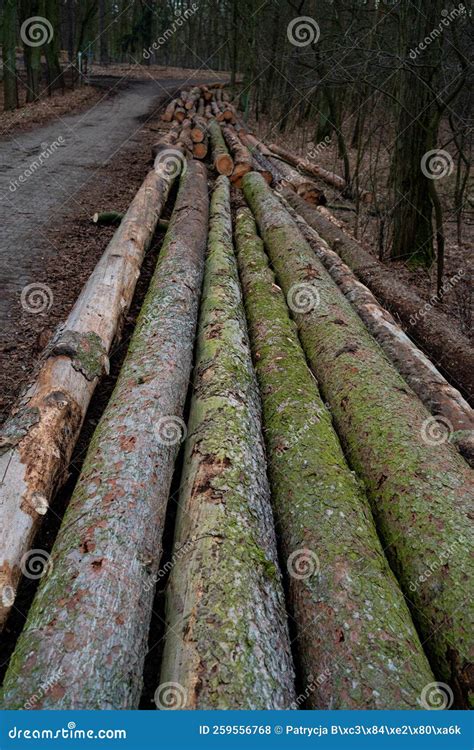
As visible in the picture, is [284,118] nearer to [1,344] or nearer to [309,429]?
[1,344]

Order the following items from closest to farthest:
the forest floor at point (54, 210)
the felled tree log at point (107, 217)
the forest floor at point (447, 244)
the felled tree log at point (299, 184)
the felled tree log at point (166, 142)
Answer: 1. the forest floor at point (54, 210)
2. the forest floor at point (447, 244)
3. the felled tree log at point (107, 217)
4. the felled tree log at point (299, 184)
5. the felled tree log at point (166, 142)

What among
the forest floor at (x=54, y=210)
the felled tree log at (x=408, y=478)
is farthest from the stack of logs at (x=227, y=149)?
the felled tree log at (x=408, y=478)

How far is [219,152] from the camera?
1108cm

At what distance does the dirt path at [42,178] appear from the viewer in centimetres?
629

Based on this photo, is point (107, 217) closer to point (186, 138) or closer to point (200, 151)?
point (200, 151)

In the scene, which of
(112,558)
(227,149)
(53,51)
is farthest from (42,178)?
(53,51)

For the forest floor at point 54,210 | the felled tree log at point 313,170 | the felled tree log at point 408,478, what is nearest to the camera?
the felled tree log at point 408,478

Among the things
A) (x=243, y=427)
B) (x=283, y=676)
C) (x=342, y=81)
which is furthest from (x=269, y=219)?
(x=283, y=676)

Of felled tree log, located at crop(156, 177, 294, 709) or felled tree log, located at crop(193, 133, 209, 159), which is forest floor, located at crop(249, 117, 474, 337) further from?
felled tree log, located at crop(156, 177, 294, 709)

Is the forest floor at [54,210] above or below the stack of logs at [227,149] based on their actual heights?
below

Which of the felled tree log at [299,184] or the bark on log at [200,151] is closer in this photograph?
the felled tree log at [299,184]

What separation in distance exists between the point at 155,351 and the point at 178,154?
7799 mm

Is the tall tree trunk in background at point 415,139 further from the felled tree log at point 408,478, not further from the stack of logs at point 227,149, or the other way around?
the felled tree log at point 408,478

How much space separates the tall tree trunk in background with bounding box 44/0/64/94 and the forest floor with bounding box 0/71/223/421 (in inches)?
213
